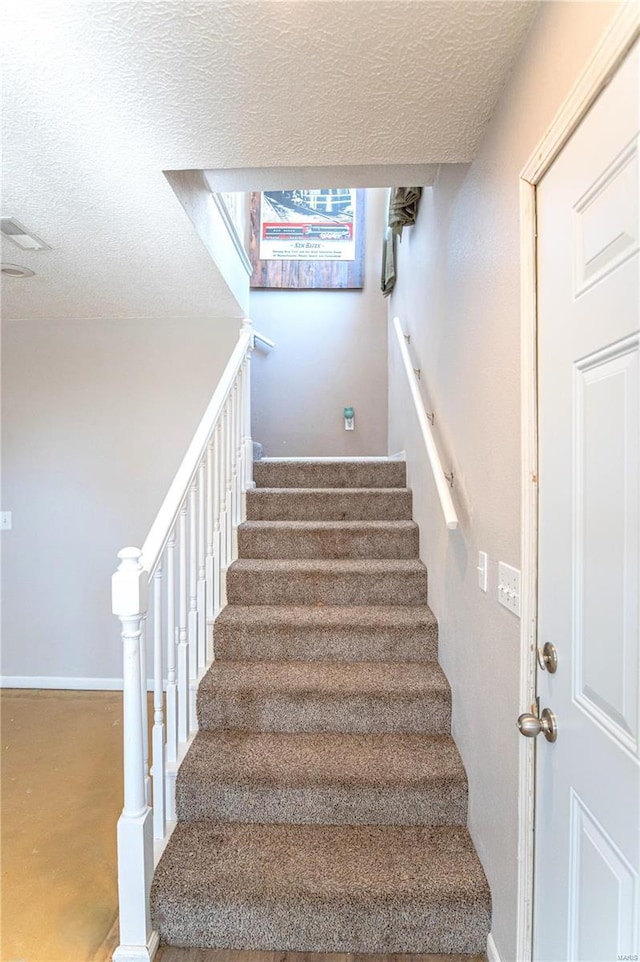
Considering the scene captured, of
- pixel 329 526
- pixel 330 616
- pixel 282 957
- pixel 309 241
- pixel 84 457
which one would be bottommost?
pixel 282 957

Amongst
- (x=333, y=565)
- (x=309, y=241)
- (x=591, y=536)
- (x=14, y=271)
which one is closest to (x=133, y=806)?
(x=333, y=565)

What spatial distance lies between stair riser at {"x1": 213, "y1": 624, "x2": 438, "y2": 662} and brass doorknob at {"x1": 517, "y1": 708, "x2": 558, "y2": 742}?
1.08m

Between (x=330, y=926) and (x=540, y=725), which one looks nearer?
(x=540, y=725)

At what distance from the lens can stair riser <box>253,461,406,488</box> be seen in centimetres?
310

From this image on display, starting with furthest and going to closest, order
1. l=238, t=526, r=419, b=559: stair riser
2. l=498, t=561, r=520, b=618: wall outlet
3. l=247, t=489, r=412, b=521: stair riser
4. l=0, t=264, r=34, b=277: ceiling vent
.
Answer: l=247, t=489, r=412, b=521: stair riser
l=238, t=526, r=419, b=559: stair riser
l=0, t=264, r=34, b=277: ceiling vent
l=498, t=561, r=520, b=618: wall outlet

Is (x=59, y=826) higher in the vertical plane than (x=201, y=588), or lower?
lower

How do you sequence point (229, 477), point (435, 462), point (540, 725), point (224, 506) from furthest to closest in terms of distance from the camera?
point (229, 477), point (224, 506), point (435, 462), point (540, 725)

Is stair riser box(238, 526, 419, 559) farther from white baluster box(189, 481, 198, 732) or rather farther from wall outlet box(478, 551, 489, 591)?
wall outlet box(478, 551, 489, 591)

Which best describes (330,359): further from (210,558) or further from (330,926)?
(330,926)

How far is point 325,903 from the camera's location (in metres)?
1.37

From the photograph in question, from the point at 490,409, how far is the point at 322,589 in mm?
1308

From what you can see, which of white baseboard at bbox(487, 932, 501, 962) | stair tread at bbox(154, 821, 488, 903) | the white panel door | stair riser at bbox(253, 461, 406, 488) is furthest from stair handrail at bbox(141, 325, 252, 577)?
white baseboard at bbox(487, 932, 501, 962)

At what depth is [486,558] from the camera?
1.38m

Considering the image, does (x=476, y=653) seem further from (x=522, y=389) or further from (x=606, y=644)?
(x=522, y=389)
